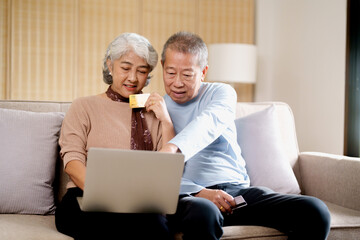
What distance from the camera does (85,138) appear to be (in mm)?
1700

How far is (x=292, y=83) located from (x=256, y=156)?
6.69 feet

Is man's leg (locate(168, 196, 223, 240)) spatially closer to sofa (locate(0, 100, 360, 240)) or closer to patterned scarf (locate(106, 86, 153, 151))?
sofa (locate(0, 100, 360, 240))

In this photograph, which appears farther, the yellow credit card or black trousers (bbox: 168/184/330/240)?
the yellow credit card

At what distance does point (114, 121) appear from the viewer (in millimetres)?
1751

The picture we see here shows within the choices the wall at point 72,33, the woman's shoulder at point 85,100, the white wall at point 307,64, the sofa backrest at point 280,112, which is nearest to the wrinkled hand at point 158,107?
the woman's shoulder at point 85,100

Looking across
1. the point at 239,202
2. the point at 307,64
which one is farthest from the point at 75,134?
the point at 307,64

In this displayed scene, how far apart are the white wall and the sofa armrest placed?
3.50ft

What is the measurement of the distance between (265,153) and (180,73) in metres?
0.60

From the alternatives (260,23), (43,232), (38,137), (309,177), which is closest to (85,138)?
(38,137)

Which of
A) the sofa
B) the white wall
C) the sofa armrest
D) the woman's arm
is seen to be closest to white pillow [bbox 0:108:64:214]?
the sofa

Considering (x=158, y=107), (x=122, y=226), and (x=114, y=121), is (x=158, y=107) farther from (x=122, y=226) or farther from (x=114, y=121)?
→ (x=122, y=226)

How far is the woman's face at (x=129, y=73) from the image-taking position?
70.4 inches

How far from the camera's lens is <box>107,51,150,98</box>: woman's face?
1788 millimetres

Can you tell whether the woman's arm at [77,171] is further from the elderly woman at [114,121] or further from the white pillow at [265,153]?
the white pillow at [265,153]
